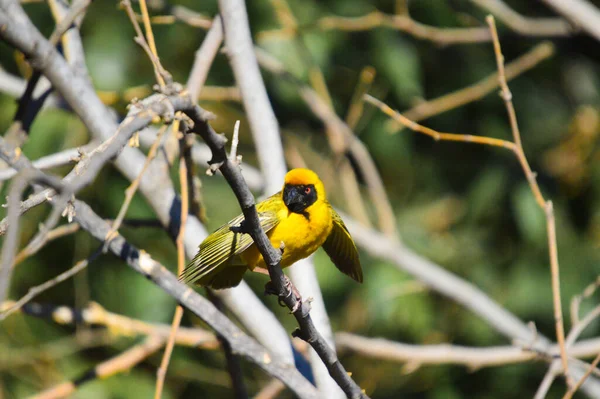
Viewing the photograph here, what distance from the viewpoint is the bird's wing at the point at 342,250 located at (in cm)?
326

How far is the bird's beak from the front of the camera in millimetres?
2945

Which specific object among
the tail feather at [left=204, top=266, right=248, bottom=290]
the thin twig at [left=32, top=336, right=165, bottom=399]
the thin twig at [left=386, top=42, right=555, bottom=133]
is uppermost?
the thin twig at [left=386, top=42, right=555, bottom=133]

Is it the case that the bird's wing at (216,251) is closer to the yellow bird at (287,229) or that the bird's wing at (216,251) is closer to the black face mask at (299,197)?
the yellow bird at (287,229)

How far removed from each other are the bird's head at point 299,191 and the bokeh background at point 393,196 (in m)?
1.99

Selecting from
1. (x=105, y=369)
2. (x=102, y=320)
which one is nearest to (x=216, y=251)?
(x=102, y=320)

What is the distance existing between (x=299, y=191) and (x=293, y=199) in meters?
0.05

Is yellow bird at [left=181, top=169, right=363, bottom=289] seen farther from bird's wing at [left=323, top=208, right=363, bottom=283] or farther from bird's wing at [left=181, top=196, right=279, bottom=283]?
bird's wing at [left=323, top=208, right=363, bottom=283]

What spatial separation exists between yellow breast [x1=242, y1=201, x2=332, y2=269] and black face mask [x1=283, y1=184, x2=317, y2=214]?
0.02 metres

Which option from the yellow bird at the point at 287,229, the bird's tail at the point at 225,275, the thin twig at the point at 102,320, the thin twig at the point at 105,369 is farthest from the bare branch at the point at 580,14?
the thin twig at the point at 105,369

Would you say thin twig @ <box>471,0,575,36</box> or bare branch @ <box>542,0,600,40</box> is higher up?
thin twig @ <box>471,0,575,36</box>

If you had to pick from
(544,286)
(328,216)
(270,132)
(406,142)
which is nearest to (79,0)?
(270,132)

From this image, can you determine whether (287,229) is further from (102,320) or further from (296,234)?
(102,320)

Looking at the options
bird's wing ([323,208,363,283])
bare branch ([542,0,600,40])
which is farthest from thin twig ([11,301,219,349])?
bare branch ([542,0,600,40])

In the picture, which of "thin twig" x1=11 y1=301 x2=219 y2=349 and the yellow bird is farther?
"thin twig" x1=11 y1=301 x2=219 y2=349
